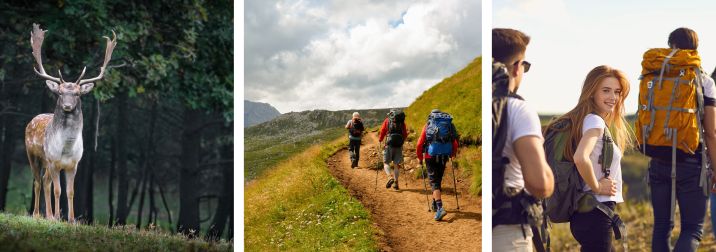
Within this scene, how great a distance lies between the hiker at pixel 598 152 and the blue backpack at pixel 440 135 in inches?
34.7

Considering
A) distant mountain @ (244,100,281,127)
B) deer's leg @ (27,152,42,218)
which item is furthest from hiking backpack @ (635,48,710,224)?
deer's leg @ (27,152,42,218)

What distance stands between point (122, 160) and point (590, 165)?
22.9ft

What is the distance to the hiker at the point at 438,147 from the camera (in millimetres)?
7441

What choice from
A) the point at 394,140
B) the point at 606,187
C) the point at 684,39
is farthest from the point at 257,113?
the point at 684,39

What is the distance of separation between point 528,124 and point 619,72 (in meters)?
0.85

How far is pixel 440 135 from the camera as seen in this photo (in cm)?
744

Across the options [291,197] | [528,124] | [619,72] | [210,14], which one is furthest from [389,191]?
[210,14]

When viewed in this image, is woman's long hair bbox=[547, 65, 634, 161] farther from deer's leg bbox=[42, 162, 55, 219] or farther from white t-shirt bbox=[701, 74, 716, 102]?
deer's leg bbox=[42, 162, 55, 219]

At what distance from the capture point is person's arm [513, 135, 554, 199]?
660cm

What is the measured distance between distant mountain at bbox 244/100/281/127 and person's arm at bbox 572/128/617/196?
2.81m

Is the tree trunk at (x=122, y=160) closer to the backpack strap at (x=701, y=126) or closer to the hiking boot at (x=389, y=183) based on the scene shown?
the hiking boot at (x=389, y=183)

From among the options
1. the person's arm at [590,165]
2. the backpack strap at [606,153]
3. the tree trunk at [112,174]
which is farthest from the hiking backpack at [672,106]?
the tree trunk at [112,174]

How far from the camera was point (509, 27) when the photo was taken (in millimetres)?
7176

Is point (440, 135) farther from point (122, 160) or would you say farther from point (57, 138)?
point (122, 160)
